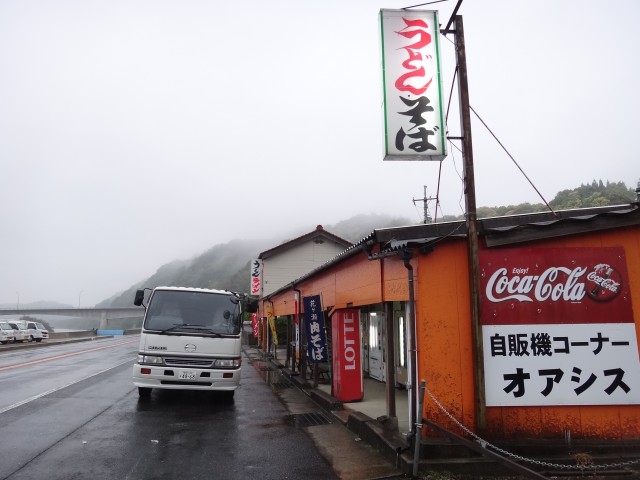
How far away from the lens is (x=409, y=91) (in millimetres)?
7027

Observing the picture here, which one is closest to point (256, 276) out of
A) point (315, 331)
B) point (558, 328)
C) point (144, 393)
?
point (144, 393)

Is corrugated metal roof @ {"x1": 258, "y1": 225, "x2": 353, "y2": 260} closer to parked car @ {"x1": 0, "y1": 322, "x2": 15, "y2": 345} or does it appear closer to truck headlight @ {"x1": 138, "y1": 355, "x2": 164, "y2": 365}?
parked car @ {"x1": 0, "y1": 322, "x2": 15, "y2": 345}

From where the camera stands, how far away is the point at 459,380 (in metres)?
6.43

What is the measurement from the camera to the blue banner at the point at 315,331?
37.6ft

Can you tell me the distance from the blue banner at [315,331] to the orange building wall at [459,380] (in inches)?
202

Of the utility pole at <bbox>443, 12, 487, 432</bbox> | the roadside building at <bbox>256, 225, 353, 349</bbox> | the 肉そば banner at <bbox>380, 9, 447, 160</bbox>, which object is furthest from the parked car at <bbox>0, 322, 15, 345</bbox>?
the utility pole at <bbox>443, 12, 487, 432</bbox>

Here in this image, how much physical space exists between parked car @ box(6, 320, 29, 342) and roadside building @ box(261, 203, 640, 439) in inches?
1600

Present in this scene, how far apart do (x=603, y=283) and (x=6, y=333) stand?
Result: 41.9 metres

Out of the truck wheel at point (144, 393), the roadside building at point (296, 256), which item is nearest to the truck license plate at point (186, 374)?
the truck wheel at point (144, 393)

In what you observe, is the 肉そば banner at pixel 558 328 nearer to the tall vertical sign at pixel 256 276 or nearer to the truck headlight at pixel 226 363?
the truck headlight at pixel 226 363

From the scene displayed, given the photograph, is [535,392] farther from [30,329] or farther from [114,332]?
[114,332]

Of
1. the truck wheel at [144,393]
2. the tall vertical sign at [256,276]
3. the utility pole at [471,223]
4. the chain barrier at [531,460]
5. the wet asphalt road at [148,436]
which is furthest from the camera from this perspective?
the tall vertical sign at [256,276]

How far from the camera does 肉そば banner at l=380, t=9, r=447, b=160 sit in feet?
22.4

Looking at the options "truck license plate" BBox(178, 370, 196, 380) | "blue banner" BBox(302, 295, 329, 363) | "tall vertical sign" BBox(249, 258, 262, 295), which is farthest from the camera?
"tall vertical sign" BBox(249, 258, 262, 295)
